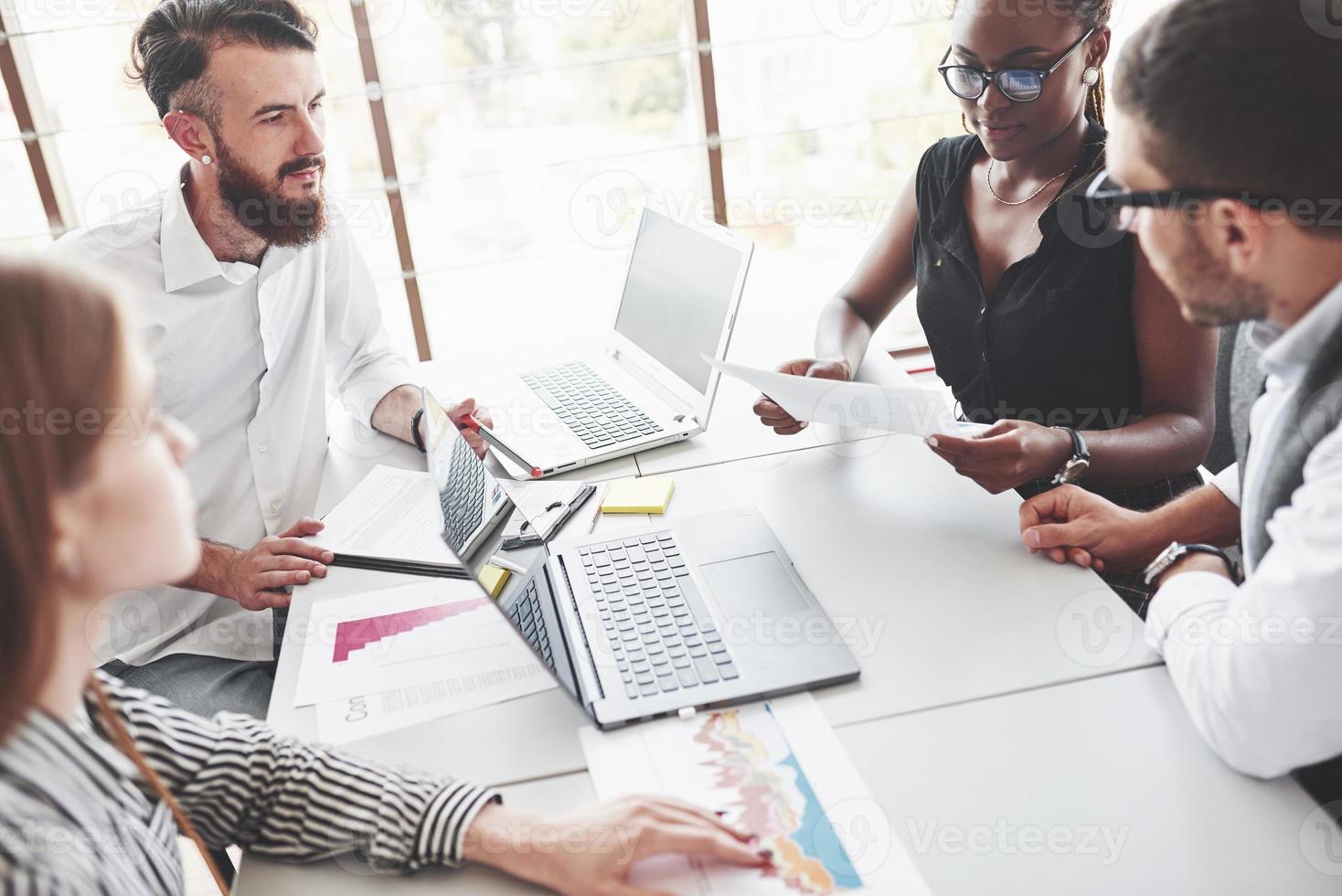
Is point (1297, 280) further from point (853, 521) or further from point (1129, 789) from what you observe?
point (853, 521)

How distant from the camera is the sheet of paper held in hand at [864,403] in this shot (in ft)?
4.15

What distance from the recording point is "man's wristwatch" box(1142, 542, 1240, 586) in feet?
3.53

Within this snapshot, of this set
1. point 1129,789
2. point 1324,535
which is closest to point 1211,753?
point 1129,789

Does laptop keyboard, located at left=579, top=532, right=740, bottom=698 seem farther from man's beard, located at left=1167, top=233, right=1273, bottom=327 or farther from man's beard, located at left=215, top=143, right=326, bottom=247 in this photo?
man's beard, located at left=215, top=143, right=326, bottom=247

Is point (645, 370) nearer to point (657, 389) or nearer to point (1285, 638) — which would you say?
point (657, 389)

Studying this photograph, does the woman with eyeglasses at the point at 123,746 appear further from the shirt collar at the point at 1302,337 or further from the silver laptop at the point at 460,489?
the shirt collar at the point at 1302,337

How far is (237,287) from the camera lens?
1.73 meters

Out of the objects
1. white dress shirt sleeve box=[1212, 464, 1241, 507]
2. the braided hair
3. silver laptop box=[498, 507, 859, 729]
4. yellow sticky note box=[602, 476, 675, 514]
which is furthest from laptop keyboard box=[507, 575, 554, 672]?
the braided hair

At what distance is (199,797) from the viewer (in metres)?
0.88

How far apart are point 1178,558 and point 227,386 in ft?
4.81

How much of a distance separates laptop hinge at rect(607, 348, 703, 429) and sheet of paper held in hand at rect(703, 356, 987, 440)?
0.21 m

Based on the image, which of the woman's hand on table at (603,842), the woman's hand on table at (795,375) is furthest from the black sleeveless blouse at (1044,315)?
the woman's hand on table at (603,842)

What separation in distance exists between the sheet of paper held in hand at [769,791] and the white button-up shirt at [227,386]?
871 mm

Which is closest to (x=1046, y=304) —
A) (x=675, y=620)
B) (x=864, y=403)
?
(x=864, y=403)
